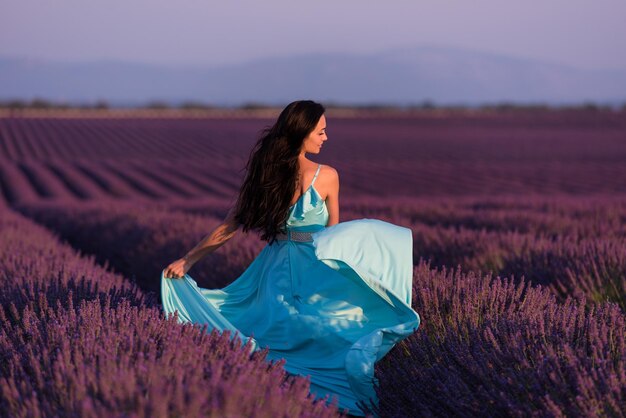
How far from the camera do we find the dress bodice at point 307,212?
3957 millimetres

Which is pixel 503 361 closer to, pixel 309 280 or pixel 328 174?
pixel 309 280

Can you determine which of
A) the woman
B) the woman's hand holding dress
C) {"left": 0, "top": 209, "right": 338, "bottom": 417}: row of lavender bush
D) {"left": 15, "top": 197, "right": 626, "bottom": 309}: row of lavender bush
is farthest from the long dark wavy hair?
{"left": 15, "top": 197, "right": 626, "bottom": 309}: row of lavender bush

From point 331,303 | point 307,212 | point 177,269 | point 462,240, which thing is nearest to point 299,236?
point 307,212

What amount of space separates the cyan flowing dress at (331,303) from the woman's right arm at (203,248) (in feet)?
0.17

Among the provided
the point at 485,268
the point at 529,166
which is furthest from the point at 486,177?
the point at 485,268

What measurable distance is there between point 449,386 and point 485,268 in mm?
3351

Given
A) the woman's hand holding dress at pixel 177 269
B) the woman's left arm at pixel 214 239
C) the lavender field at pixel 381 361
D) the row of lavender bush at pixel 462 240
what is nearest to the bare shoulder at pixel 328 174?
the woman's left arm at pixel 214 239

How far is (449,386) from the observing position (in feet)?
9.01

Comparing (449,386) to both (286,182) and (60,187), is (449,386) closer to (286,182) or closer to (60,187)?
(286,182)

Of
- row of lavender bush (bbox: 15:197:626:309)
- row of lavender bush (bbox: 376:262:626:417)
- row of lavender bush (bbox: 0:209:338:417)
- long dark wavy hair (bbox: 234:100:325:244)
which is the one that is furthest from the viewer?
row of lavender bush (bbox: 15:197:626:309)

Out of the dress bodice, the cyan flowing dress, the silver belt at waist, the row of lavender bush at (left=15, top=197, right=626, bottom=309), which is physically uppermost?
the dress bodice

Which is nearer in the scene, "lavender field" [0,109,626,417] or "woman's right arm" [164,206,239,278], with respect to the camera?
"lavender field" [0,109,626,417]

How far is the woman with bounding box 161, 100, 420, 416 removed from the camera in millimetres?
3461

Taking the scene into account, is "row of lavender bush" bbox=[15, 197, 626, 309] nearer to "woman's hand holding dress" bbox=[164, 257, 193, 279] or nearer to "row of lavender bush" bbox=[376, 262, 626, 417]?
"woman's hand holding dress" bbox=[164, 257, 193, 279]
